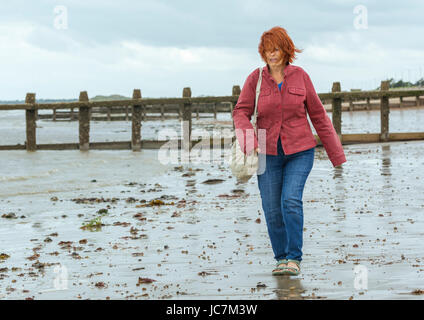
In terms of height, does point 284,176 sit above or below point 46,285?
above

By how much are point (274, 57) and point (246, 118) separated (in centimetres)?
54

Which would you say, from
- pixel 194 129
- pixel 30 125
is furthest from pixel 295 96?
pixel 194 129

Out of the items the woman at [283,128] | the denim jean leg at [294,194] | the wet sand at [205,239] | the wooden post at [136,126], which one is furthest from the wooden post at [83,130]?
the denim jean leg at [294,194]

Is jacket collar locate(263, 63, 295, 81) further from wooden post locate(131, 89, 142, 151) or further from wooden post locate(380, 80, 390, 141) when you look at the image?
wooden post locate(131, 89, 142, 151)

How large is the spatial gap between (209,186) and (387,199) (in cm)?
371

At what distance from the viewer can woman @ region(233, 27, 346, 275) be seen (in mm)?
5480

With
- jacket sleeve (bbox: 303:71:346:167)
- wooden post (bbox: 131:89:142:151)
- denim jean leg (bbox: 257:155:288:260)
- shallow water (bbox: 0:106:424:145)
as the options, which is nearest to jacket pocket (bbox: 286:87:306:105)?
jacket sleeve (bbox: 303:71:346:167)

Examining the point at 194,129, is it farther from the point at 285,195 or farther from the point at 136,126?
the point at 285,195

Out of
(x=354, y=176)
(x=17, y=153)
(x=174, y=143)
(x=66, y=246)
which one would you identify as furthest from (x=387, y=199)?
(x=17, y=153)

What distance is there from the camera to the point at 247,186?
38.2 feet

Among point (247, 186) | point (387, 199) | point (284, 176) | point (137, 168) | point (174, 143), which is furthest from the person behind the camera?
point (174, 143)

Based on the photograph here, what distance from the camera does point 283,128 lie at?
18.1 feet

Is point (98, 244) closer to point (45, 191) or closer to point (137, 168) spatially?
point (45, 191)
